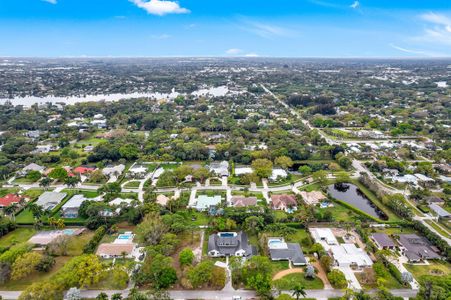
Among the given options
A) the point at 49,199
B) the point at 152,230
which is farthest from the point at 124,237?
the point at 49,199

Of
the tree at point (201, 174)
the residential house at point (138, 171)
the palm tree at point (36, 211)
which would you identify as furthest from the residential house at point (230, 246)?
the residential house at point (138, 171)

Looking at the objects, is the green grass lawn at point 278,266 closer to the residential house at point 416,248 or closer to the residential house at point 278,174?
the residential house at point 416,248

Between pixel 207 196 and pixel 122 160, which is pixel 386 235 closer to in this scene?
pixel 207 196

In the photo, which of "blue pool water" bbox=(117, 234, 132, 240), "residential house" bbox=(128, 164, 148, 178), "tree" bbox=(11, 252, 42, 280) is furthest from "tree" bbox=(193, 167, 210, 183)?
"tree" bbox=(11, 252, 42, 280)

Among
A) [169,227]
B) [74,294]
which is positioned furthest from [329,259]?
[74,294]

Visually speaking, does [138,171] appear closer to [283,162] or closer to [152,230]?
[152,230]

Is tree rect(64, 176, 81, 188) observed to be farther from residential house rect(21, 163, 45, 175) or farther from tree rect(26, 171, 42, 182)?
residential house rect(21, 163, 45, 175)
